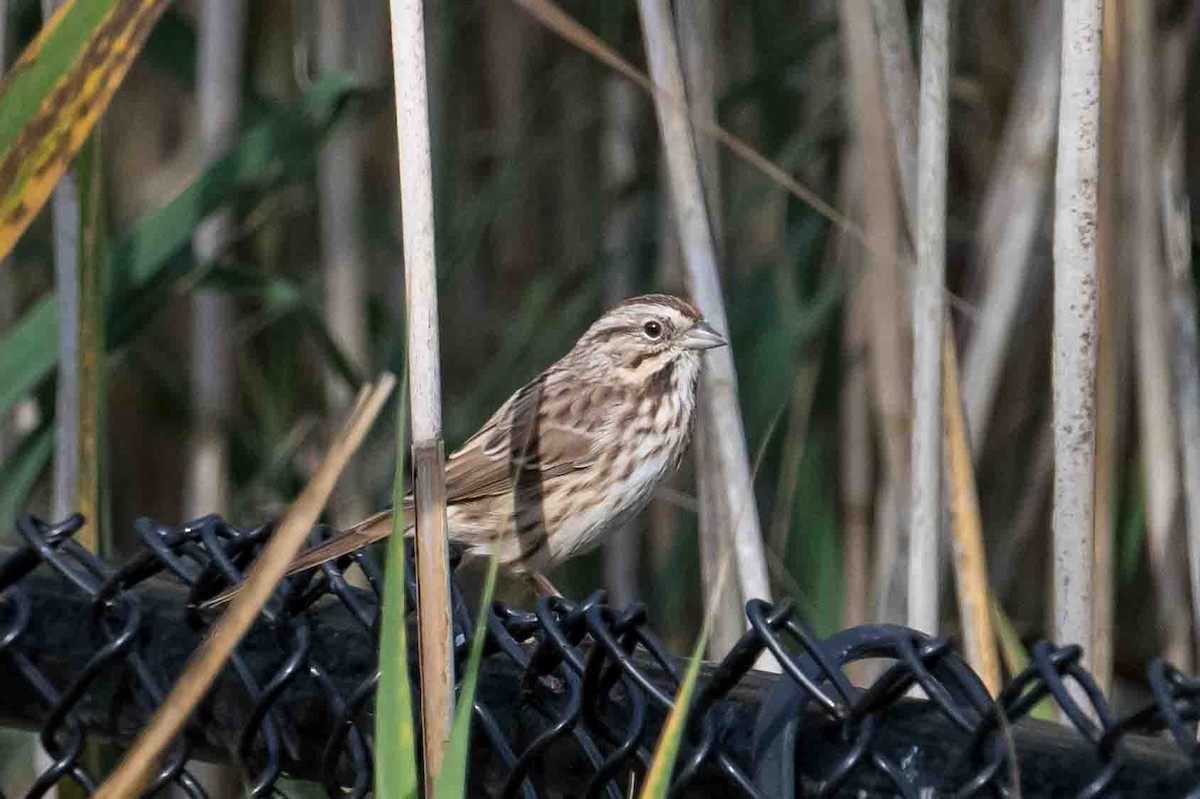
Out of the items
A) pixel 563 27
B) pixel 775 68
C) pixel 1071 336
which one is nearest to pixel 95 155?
pixel 563 27

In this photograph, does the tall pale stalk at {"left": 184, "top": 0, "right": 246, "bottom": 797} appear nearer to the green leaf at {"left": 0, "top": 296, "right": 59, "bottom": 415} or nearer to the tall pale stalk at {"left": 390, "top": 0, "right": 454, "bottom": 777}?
the green leaf at {"left": 0, "top": 296, "right": 59, "bottom": 415}

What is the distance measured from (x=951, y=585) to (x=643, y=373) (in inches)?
34.1

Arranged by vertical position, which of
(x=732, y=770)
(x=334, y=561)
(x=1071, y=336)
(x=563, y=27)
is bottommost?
(x=732, y=770)

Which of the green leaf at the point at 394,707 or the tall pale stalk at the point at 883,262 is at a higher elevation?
the tall pale stalk at the point at 883,262

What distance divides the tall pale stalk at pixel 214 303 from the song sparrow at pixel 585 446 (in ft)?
2.24

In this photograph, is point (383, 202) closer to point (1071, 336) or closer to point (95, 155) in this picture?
point (95, 155)

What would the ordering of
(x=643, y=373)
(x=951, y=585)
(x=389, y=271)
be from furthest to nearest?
(x=389, y=271) < (x=951, y=585) < (x=643, y=373)

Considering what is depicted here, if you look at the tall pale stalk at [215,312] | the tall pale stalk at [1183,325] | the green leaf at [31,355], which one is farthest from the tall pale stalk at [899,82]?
the tall pale stalk at [215,312]

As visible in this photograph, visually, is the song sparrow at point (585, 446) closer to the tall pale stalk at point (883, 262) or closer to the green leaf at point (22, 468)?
the tall pale stalk at point (883, 262)

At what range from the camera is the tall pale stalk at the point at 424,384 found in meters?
1.30

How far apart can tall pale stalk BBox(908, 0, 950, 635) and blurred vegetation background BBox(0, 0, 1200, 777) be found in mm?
177

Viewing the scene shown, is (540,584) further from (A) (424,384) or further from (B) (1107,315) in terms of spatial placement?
(A) (424,384)

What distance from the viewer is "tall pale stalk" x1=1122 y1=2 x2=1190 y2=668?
2307mm

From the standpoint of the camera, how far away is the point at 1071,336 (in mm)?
1710
